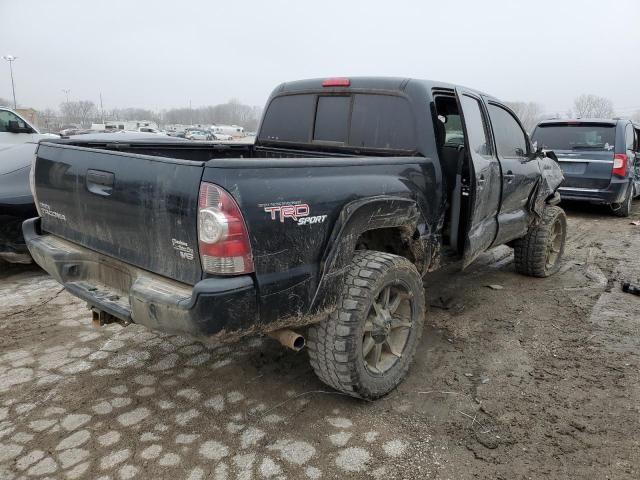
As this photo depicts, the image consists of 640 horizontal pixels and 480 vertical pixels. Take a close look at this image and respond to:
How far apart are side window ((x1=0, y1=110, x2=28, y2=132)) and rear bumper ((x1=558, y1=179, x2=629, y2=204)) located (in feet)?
32.9

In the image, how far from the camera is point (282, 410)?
114 inches

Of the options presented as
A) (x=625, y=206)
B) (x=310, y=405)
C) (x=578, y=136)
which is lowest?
(x=310, y=405)

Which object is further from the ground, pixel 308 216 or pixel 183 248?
pixel 308 216

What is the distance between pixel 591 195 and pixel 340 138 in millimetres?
6819

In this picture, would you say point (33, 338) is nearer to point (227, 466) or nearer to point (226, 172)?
point (227, 466)

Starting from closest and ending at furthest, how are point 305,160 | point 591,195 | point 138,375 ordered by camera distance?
point 305,160
point 138,375
point 591,195

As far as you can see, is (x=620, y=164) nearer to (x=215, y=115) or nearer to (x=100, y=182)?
(x=100, y=182)

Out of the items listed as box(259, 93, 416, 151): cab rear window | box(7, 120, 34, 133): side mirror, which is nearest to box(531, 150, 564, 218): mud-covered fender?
box(259, 93, 416, 151): cab rear window

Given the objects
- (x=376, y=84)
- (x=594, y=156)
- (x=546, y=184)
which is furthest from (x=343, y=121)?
(x=594, y=156)

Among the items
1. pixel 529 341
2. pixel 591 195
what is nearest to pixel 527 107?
pixel 591 195

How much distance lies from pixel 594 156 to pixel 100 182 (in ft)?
28.0

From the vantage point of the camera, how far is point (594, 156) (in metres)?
8.69

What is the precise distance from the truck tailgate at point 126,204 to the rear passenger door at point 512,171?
116 inches

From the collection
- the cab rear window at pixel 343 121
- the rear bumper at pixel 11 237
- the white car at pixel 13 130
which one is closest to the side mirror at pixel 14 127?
the white car at pixel 13 130
